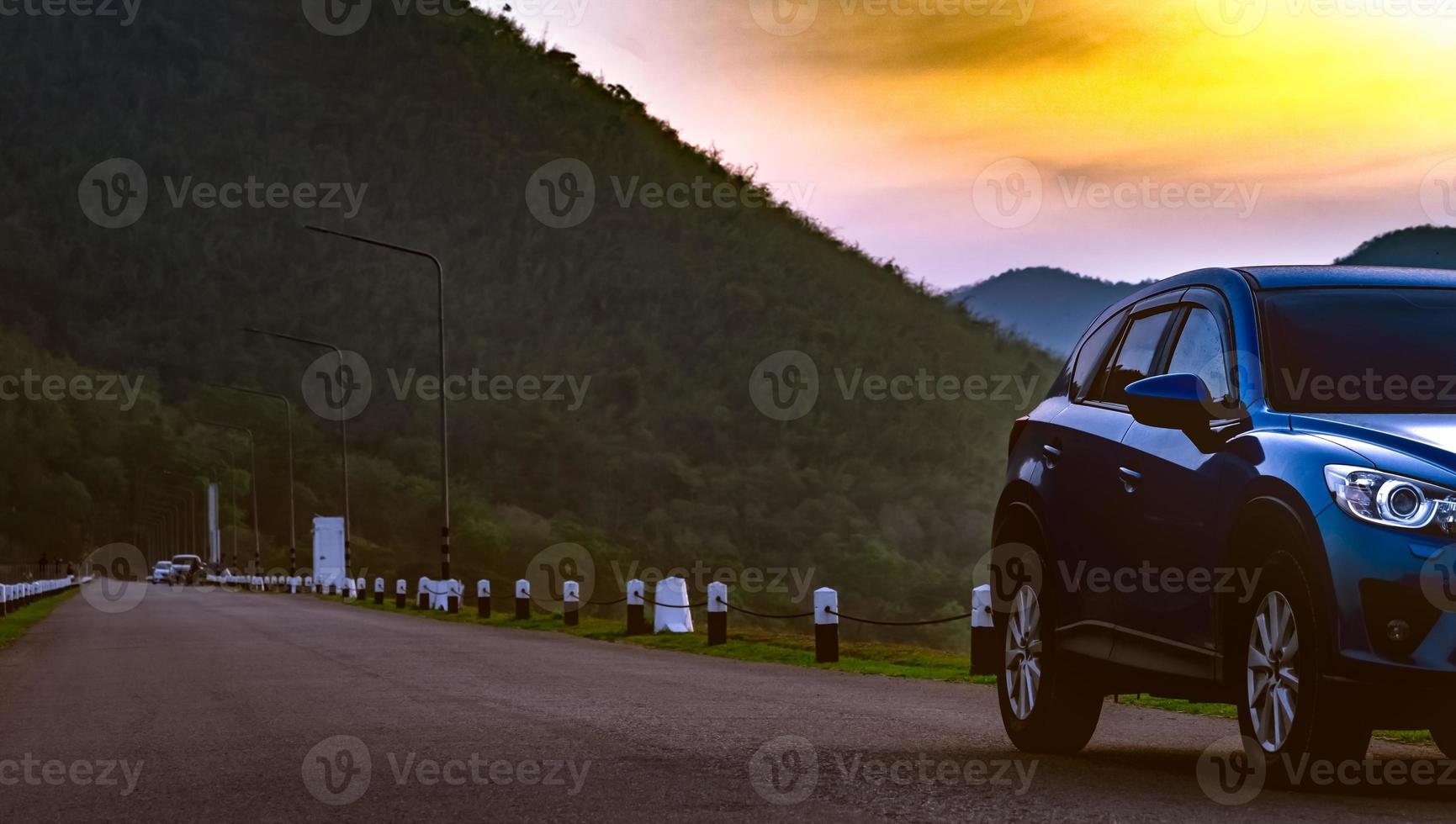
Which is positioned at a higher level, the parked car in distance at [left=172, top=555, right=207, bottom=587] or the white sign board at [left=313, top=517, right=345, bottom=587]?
the white sign board at [left=313, top=517, right=345, bottom=587]

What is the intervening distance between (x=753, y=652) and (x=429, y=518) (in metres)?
139

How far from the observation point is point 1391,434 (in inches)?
261

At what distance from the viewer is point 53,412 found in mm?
191750

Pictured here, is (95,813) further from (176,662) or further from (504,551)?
(504,551)

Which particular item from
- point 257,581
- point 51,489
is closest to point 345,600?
point 257,581

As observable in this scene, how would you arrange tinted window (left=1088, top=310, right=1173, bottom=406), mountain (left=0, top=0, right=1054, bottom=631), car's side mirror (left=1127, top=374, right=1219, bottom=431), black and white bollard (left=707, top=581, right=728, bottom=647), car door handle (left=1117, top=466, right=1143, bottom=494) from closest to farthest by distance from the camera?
car's side mirror (left=1127, top=374, right=1219, bottom=431), car door handle (left=1117, top=466, right=1143, bottom=494), tinted window (left=1088, top=310, right=1173, bottom=406), black and white bollard (left=707, top=581, right=728, bottom=647), mountain (left=0, top=0, right=1054, bottom=631)

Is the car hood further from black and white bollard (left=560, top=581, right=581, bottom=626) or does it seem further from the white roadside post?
black and white bollard (left=560, top=581, right=581, bottom=626)

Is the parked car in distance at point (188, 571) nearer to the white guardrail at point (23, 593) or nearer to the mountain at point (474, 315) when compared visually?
the mountain at point (474, 315)

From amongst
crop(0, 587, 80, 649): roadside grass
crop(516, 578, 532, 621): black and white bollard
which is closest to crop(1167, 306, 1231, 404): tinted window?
crop(0, 587, 80, 649): roadside grass

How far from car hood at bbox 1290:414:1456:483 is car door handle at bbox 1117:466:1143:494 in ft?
3.34

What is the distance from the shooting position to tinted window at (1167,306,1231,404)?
7.69 meters

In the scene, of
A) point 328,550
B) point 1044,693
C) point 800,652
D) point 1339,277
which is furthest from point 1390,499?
point 328,550

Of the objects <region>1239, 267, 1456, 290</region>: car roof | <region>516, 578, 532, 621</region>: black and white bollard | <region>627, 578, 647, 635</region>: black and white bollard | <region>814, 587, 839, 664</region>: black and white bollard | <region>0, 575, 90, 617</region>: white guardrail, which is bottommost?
<region>0, 575, 90, 617</region>: white guardrail

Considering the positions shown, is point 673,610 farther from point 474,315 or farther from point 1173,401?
point 474,315
